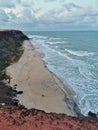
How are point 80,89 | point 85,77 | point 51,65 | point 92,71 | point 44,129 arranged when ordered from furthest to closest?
1. point 51,65
2. point 92,71
3. point 85,77
4. point 80,89
5. point 44,129

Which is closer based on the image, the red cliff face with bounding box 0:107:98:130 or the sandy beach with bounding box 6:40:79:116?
the red cliff face with bounding box 0:107:98:130

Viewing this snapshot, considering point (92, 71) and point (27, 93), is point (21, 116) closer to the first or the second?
point (27, 93)

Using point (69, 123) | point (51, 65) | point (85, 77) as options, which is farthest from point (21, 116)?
point (51, 65)

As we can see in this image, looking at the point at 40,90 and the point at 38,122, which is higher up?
the point at 38,122

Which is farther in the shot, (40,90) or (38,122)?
(40,90)

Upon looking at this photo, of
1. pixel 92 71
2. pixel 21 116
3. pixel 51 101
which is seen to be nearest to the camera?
pixel 21 116
